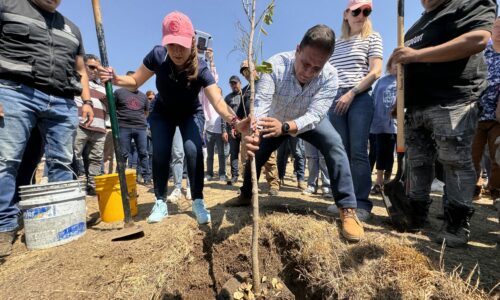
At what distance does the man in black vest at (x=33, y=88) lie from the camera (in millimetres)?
2346

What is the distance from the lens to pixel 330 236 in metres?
2.50

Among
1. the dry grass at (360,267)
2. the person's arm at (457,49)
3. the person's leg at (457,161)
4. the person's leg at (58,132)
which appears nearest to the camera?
the dry grass at (360,267)

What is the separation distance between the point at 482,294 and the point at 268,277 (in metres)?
1.51

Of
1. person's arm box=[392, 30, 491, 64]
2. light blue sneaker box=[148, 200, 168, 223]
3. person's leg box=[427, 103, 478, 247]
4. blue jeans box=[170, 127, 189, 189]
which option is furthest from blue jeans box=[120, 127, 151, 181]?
person's leg box=[427, 103, 478, 247]

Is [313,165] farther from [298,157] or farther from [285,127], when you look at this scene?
[285,127]

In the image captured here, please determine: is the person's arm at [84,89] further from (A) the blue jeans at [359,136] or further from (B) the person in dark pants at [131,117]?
(A) the blue jeans at [359,136]

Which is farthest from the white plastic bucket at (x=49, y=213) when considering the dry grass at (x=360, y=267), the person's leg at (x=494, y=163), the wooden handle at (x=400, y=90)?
the person's leg at (x=494, y=163)

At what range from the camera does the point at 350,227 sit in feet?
8.00

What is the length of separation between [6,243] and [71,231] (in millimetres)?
469

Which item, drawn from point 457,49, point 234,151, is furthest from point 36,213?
point 234,151

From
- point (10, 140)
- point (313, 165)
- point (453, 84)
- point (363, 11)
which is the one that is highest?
point (363, 11)

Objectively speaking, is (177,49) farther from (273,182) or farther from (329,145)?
(273,182)

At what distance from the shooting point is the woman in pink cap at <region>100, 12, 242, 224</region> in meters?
2.70

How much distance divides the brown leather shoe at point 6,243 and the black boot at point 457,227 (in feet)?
12.1
